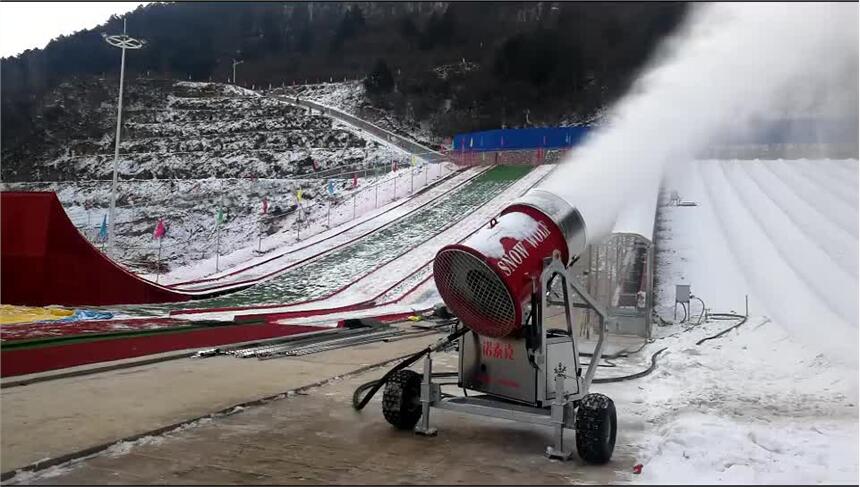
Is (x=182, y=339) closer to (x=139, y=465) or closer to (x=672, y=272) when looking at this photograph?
(x=139, y=465)

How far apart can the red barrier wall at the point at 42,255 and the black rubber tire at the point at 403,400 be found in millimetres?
10633

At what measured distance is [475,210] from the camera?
1210 inches

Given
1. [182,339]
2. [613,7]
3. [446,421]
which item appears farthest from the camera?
[613,7]

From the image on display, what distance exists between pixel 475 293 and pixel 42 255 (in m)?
12.1

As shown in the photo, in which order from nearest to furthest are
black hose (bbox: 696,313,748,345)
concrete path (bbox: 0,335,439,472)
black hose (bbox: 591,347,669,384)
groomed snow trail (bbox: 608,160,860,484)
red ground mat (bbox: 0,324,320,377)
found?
groomed snow trail (bbox: 608,160,860,484), concrete path (bbox: 0,335,439,472), red ground mat (bbox: 0,324,320,377), black hose (bbox: 591,347,669,384), black hose (bbox: 696,313,748,345)

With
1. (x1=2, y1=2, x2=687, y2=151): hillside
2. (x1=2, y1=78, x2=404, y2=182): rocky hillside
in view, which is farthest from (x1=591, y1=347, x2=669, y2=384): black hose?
(x1=2, y1=78, x2=404, y2=182): rocky hillside

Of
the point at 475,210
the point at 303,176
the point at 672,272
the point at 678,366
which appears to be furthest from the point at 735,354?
the point at 303,176

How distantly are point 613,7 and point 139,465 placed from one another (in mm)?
79260

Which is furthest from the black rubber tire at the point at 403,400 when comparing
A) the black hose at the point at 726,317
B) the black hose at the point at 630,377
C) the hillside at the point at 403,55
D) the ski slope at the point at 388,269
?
the hillside at the point at 403,55

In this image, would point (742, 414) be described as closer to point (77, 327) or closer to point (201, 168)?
point (77, 327)

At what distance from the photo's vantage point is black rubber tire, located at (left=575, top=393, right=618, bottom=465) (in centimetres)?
552

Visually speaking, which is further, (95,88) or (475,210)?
(95,88)

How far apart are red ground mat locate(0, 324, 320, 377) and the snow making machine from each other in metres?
5.02

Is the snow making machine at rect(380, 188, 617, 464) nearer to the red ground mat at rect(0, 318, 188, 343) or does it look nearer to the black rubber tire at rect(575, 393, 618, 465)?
the black rubber tire at rect(575, 393, 618, 465)
